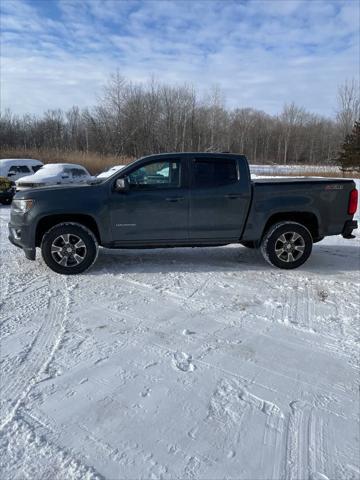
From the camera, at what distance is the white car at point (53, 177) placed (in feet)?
51.6

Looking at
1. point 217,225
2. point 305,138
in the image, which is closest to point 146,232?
point 217,225

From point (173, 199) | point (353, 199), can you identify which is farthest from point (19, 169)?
point (353, 199)

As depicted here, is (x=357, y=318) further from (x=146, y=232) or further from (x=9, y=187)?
(x=9, y=187)

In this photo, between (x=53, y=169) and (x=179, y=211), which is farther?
(x=53, y=169)

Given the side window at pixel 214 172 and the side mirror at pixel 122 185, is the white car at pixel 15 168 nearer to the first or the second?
the side mirror at pixel 122 185

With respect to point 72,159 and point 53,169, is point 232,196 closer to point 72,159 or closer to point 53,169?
point 53,169

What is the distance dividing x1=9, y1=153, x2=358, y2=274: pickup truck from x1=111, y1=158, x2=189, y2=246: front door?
0.02 meters

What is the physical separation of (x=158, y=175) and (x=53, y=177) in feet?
39.2

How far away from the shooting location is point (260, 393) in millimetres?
3004

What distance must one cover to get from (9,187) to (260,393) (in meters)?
15.1

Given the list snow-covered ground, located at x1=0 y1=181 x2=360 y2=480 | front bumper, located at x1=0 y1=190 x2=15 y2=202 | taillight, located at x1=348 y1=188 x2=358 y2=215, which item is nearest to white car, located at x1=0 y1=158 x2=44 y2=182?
front bumper, located at x1=0 y1=190 x2=15 y2=202

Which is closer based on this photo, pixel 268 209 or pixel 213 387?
pixel 213 387

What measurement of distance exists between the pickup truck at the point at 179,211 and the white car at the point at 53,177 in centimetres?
1033

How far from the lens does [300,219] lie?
6504mm
